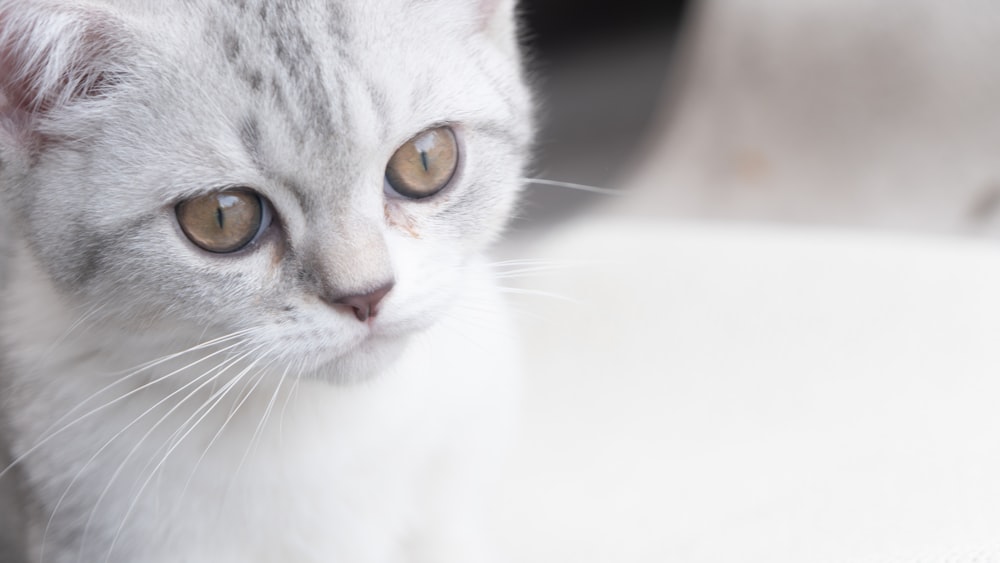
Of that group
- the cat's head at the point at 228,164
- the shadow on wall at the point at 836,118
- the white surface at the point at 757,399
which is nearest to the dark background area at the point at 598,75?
the shadow on wall at the point at 836,118

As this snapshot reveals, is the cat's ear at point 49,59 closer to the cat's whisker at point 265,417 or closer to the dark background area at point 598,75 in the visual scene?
the cat's whisker at point 265,417

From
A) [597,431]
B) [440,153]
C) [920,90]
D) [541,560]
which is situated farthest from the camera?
[920,90]

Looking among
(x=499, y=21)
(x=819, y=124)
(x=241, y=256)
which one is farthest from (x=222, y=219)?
(x=819, y=124)

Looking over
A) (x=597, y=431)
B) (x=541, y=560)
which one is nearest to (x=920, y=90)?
(x=597, y=431)

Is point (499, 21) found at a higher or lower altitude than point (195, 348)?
higher

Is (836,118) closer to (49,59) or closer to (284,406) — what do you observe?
(284,406)

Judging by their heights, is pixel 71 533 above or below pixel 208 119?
below

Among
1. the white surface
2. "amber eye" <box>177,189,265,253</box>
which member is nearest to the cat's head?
"amber eye" <box>177,189,265,253</box>

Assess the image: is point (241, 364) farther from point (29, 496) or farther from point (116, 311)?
point (29, 496)
